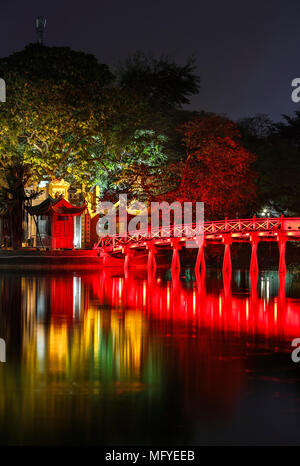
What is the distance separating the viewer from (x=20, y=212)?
46844 millimetres

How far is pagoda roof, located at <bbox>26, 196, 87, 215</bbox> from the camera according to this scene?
4425 centimetres

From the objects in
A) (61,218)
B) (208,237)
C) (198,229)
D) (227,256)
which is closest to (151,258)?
(198,229)

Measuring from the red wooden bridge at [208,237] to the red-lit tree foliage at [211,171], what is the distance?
11.2 feet

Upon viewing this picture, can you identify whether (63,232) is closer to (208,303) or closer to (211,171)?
(211,171)

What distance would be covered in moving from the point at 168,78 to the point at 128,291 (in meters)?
35.4

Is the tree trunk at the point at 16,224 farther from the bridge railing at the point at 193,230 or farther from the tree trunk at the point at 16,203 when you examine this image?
the bridge railing at the point at 193,230

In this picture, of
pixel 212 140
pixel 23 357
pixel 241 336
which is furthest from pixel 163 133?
pixel 23 357

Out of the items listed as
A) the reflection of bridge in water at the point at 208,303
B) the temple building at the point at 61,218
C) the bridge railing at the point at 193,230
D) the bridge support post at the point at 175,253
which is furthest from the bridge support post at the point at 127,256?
the reflection of bridge in water at the point at 208,303

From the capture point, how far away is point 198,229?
41.0 m

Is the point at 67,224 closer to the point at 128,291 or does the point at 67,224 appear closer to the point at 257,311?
the point at 128,291

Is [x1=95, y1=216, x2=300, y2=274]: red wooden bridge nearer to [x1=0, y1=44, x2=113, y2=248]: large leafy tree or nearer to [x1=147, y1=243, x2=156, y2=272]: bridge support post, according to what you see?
[x1=147, y1=243, x2=156, y2=272]: bridge support post

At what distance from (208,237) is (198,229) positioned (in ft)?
2.37

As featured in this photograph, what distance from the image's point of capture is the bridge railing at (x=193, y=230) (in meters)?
40.6

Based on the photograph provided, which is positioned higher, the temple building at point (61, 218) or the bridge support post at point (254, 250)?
the temple building at point (61, 218)
